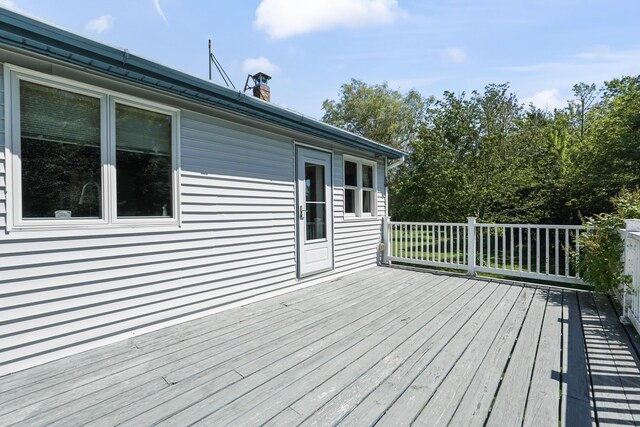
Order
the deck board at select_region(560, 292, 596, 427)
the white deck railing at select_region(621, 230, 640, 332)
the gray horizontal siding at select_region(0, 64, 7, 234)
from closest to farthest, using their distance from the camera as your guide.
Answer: the deck board at select_region(560, 292, 596, 427), the gray horizontal siding at select_region(0, 64, 7, 234), the white deck railing at select_region(621, 230, 640, 332)

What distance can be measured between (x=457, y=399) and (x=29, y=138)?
3.54 m

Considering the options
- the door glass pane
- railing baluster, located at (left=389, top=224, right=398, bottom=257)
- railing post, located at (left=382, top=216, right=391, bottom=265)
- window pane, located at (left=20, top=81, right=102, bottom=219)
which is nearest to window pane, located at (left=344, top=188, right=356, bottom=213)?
the door glass pane

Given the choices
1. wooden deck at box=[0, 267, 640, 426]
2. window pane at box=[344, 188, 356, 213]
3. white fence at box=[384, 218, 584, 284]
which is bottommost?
wooden deck at box=[0, 267, 640, 426]

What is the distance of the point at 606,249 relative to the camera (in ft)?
12.0

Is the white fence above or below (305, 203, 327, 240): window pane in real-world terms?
below

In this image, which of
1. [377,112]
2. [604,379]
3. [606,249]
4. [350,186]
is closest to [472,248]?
[606,249]

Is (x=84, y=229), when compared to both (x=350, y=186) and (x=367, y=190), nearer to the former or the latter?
(x=350, y=186)

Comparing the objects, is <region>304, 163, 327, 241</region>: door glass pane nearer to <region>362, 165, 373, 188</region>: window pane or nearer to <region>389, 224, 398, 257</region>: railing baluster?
<region>362, 165, 373, 188</region>: window pane

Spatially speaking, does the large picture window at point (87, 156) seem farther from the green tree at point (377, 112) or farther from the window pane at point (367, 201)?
the green tree at point (377, 112)

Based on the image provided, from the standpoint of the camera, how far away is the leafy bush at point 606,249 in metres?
3.53

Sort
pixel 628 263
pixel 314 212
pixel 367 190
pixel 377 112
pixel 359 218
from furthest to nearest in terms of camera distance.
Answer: pixel 377 112 → pixel 367 190 → pixel 359 218 → pixel 314 212 → pixel 628 263

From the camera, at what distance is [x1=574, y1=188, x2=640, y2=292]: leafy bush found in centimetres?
353

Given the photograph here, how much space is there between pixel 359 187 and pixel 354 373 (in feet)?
13.9

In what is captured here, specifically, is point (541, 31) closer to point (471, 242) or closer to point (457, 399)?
point (471, 242)
